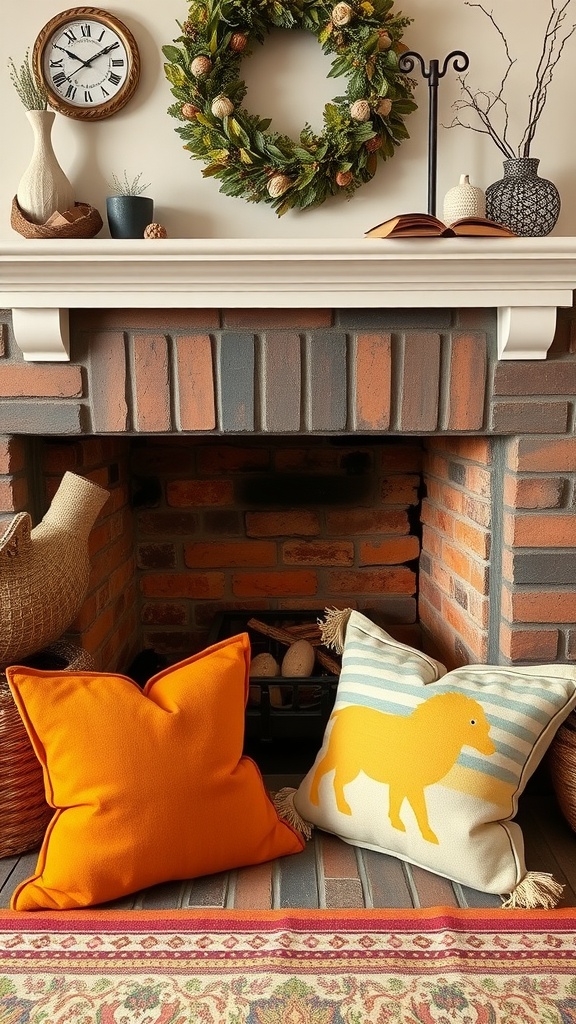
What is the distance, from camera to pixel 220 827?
4.01ft

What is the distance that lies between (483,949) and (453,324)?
1039 millimetres

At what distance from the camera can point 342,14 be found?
130cm

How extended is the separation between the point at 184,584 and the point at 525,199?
1.24 metres

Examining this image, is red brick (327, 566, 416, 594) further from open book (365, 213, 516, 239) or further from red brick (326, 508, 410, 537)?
open book (365, 213, 516, 239)

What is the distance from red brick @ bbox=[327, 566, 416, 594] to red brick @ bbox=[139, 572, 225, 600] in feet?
1.01

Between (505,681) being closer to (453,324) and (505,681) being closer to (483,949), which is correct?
(483,949)

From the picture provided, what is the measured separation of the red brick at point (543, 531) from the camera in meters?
1.42

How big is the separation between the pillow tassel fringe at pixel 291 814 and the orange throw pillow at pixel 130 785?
0.12 m

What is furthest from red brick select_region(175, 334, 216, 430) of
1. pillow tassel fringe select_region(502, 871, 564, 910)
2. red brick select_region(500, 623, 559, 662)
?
pillow tassel fringe select_region(502, 871, 564, 910)

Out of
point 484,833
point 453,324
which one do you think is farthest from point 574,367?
point 484,833

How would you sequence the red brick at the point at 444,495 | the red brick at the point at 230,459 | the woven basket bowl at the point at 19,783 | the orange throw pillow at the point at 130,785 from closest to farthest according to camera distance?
the orange throw pillow at the point at 130,785
the woven basket bowl at the point at 19,783
the red brick at the point at 444,495
the red brick at the point at 230,459

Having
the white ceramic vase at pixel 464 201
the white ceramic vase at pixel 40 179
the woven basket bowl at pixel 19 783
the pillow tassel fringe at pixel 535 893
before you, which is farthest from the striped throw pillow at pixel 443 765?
the white ceramic vase at pixel 40 179

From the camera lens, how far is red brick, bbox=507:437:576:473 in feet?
4.60

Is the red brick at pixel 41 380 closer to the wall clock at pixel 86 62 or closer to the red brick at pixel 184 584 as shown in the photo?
the wall clock at pixel 86 62
